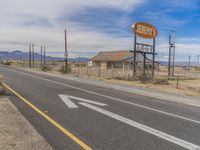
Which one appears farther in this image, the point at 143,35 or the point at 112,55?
the point at 112,55

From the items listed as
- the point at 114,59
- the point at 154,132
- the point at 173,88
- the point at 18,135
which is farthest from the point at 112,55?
the point at 18,135

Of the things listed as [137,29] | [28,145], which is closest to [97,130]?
[28,145]

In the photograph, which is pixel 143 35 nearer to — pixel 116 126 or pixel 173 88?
pixel 173 88

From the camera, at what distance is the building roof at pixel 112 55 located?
217ft

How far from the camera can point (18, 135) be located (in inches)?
251

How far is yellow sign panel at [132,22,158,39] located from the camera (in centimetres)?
3089

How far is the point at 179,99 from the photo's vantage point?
1434 cm

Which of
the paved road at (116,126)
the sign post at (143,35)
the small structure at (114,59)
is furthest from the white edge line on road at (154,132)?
the small structure at (114,59)

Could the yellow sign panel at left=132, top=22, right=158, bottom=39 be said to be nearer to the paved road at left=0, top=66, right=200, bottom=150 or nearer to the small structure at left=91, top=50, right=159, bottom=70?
the paved road at left=0, top=66, right=200, bottom=150

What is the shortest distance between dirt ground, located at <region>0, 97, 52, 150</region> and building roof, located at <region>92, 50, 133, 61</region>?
2283 inches

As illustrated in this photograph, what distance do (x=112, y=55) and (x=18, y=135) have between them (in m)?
65.4

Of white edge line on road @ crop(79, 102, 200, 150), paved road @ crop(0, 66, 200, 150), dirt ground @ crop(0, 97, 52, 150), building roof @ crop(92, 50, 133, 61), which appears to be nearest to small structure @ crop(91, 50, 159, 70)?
building roof @ crop(92, 50, 133, 61)

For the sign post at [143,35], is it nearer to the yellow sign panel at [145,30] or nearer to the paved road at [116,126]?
the yellow sign panel at [145,30]

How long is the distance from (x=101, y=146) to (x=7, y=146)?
78.0 inches
